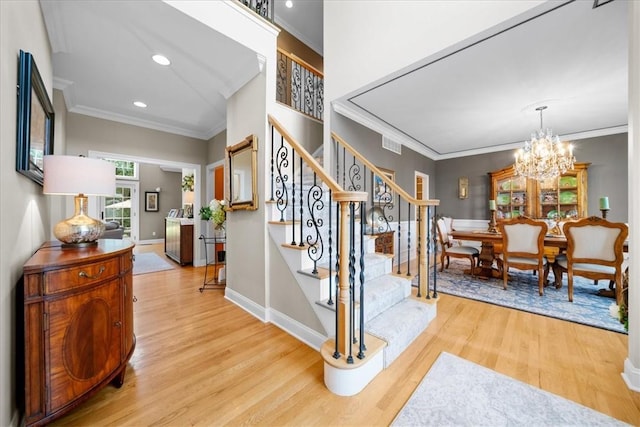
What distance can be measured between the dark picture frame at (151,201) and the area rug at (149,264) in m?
2.66

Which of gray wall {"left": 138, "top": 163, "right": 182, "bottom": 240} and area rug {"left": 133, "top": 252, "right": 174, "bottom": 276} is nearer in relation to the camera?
area rug {"left": 133, "top": 252, "right": 174, "bottom": 276}

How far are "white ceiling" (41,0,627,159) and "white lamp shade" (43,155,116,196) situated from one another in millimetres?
1358

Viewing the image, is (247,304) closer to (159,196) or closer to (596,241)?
(596,241)

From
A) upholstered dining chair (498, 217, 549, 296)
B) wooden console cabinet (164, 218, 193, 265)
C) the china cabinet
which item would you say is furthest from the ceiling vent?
wooden console cabinet (164, 218, 193, 265)

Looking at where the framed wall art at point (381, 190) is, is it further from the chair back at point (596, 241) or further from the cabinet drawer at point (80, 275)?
the cabinet drawer at point (80, 275)

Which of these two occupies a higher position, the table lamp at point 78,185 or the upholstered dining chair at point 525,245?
the table lamp at point 78,185

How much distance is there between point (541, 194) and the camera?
527 cm

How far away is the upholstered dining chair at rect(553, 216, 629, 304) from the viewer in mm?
2635

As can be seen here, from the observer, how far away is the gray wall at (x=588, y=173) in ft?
15.2

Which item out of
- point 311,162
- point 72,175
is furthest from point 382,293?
point 72,175

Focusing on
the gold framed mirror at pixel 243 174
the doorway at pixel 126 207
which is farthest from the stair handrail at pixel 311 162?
the doorway at pixel 126 207

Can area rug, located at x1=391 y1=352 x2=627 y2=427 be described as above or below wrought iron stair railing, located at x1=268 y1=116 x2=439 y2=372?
below

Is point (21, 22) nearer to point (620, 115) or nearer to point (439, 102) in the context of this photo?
point (439, 102)

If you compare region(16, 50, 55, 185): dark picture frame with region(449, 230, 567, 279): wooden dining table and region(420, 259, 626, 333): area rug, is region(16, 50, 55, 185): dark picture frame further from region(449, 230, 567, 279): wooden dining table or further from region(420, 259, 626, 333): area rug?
region(449, 230, 567, 279): wooden dining table
